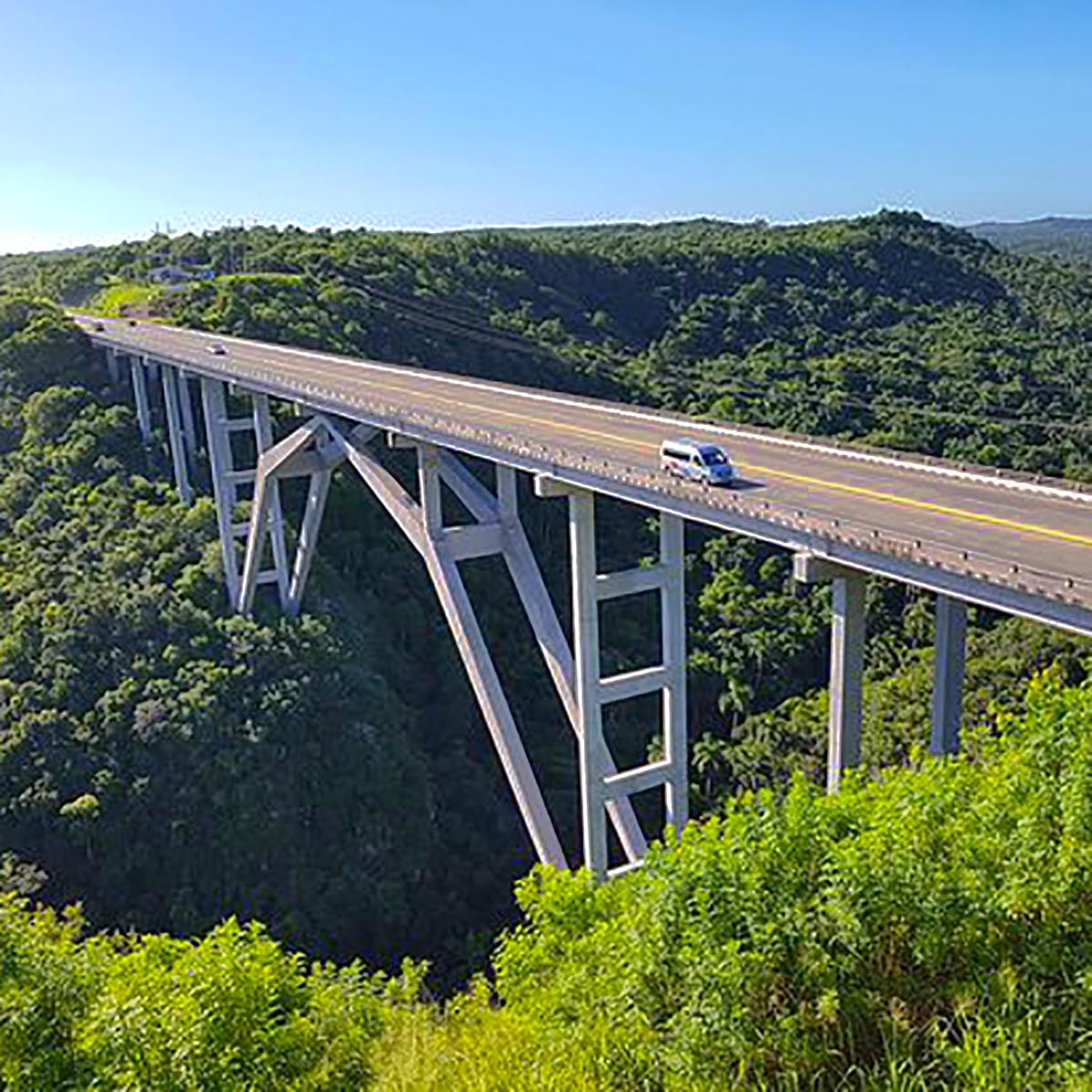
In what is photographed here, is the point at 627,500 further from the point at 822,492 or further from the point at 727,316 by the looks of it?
the point at 727,316

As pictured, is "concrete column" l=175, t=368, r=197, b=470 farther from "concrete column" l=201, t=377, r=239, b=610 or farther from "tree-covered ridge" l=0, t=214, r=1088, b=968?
"concrete column" l=201, t=377, r=239, b=610

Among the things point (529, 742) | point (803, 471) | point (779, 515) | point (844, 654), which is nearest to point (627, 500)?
point (803, 471)

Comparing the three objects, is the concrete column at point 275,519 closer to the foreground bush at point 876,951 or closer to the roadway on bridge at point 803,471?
the roadway on bridge at point 803,471

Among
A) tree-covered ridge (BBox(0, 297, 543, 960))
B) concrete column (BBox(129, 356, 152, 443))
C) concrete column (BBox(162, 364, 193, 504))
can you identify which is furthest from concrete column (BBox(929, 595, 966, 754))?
concrete column (BBox(129, 356, 152, 443))

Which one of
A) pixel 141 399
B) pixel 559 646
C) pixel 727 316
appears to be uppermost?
pixel 727 316

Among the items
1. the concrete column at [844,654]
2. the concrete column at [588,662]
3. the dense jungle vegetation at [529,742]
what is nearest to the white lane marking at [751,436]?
the concrete column at [844,654]

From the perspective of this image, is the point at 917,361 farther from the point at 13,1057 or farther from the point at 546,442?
the point at 13,1057
